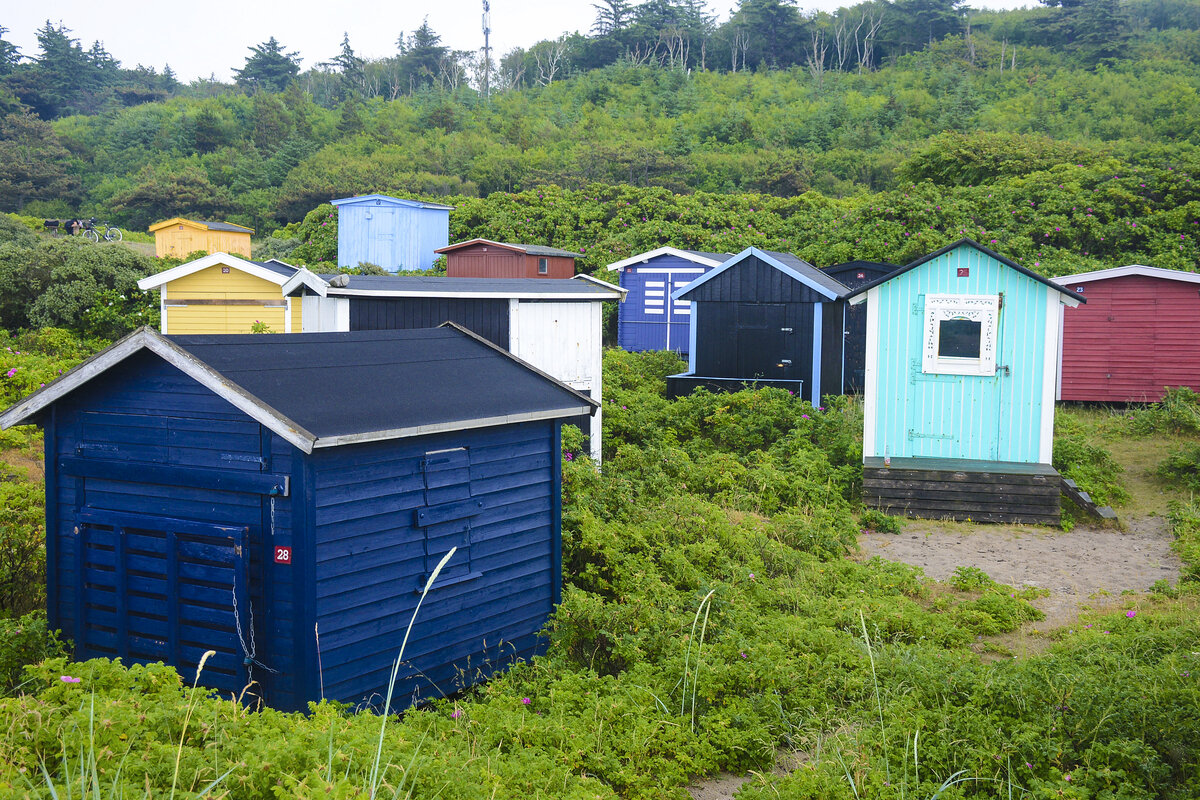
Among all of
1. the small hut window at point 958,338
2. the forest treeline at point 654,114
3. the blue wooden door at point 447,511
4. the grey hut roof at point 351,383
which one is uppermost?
the forest treeline at point 654,114

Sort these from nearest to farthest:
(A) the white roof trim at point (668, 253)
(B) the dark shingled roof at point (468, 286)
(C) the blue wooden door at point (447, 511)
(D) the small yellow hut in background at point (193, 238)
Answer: (C) the blue wooden door at point (447, 511), (B) the dark shingled roof at point (468, 286), (A) the white roof trim at point (668, 253), (D) the small yellow hut in background at point (193, 238)

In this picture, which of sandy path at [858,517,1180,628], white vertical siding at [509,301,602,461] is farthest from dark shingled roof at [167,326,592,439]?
white vertical siding at [509,301,602,461]

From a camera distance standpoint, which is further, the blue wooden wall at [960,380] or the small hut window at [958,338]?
the small hut window at [958,338]

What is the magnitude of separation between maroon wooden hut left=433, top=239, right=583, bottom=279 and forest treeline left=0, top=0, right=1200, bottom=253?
1205 centimetres

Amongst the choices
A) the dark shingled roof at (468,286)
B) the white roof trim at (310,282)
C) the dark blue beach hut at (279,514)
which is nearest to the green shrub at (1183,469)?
the dark shingled roof at (468,286)

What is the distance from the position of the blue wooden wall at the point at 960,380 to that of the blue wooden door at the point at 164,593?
9019mm

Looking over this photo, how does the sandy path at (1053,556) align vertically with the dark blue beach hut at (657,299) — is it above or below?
below

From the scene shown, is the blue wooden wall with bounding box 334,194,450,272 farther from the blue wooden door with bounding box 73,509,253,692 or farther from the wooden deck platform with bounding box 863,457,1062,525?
the blue wooden door with bounding box 73,509,253,692

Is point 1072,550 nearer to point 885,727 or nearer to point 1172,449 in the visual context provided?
point 1172,449

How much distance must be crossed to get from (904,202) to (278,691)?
23.9 m

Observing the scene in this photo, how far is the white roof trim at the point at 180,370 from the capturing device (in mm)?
5270

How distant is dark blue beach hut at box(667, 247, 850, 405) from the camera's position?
1645cm

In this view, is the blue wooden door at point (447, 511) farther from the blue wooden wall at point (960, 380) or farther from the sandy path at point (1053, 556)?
the blue wooden wall at point (960, 380)

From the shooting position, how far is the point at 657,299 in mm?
24453
